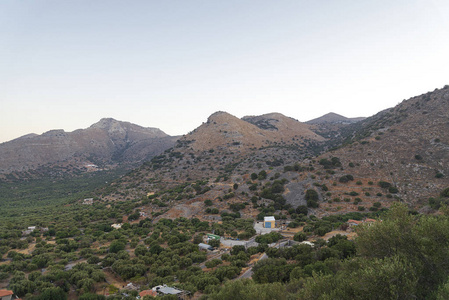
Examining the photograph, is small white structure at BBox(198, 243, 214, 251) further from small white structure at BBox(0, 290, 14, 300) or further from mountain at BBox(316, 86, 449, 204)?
mountain at BBox(316, 86, 449, 204)

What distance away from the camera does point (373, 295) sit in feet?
36.6

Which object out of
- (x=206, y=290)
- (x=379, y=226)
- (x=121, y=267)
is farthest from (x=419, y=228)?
(x=121, y=267)

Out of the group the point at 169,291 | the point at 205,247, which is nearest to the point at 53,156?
the point at 205,247

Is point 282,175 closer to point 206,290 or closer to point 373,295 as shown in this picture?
point 206,290

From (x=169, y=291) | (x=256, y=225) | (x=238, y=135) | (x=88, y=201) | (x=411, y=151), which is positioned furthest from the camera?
(x=238, y=135)

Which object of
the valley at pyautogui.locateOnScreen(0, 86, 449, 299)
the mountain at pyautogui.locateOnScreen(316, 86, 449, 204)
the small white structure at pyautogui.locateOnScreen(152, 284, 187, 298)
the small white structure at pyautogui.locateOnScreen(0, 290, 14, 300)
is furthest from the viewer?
the mountain at pyautogui.locateOnScreen(316, 86, 449, 204)

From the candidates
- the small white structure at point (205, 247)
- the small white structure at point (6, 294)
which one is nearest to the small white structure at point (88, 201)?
the small white structure at point (205, 247)

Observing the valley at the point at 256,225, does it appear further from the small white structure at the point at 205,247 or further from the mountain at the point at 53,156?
the mountain at the point at 53,156

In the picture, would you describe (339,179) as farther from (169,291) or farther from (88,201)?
(88,201)

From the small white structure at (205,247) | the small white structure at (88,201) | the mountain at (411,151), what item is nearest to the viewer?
the small white structure at (205,247)

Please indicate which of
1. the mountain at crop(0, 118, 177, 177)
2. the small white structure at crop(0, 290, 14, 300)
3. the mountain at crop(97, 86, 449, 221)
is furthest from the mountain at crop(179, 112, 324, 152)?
the small white structure at crop(0, 290, 14, 300)

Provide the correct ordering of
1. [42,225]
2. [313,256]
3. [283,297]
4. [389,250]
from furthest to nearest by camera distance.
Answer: [42,225] < [313,256] < [389,250] < [283,297]

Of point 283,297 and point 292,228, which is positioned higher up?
point 283,297

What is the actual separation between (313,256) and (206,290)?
37.4 feet
